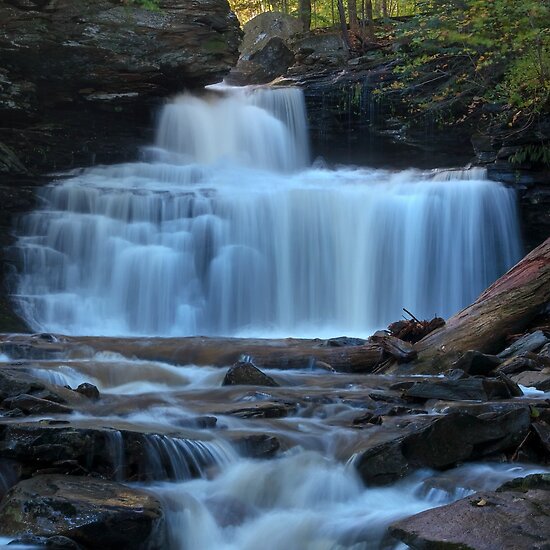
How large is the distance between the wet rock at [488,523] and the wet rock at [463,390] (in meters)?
1.94

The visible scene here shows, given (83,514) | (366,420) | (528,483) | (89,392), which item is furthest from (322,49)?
(83,514)

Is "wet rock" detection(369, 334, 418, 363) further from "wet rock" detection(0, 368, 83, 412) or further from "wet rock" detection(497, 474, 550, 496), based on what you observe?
"wet rock" detection(497, 474, 550, 496)

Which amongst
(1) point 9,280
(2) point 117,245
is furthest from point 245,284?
(1) point 9,280

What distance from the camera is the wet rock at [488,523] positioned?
3432mm

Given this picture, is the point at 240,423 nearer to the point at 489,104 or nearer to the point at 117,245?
the point at 117,245

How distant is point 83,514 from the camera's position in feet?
13.0

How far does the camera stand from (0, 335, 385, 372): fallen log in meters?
8.12

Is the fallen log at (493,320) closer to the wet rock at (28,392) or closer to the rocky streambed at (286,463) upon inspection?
the rocky streambed at (286,463)

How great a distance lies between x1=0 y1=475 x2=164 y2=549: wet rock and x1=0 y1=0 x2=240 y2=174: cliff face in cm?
1155

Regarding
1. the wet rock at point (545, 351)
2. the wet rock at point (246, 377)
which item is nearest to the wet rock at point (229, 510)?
the wet rock at point (246, 377)

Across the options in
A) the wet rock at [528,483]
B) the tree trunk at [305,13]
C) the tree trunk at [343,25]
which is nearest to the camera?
the wet rock at [528,483]

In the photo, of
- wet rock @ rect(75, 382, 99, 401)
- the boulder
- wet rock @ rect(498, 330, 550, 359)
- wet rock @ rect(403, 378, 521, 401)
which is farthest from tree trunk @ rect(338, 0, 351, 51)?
wet rock @ rect(75, 382, 99, 401)

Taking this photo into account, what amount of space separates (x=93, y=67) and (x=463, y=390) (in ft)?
39.8

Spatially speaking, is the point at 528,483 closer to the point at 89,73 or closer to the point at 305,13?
the point at 89,73
